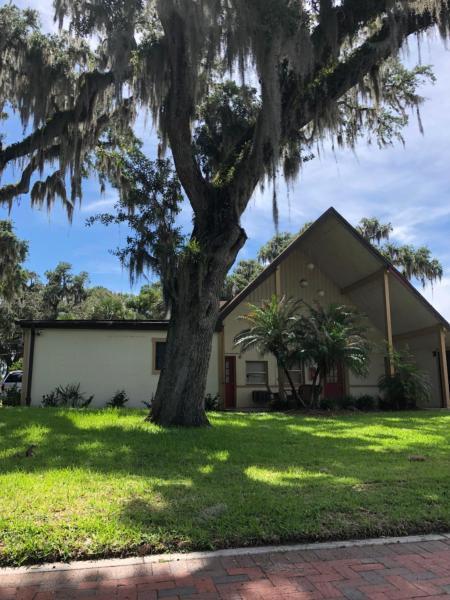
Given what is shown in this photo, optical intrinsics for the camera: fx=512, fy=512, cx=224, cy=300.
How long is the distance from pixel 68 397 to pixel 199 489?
11617 mm

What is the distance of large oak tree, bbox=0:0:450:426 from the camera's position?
926 cm

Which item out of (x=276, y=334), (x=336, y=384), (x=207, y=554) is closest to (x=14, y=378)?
(x=276, y=334)

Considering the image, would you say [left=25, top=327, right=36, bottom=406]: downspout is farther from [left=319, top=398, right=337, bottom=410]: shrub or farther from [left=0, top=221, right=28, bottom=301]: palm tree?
[left=319, top=398, right=337, bottom=410]: shrub

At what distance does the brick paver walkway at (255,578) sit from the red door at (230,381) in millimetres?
14788

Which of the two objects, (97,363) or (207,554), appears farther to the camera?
(97,363)

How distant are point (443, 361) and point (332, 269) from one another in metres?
5.48

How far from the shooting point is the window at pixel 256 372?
1925 centimetres

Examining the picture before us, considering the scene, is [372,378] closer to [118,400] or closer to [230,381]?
[230,381]

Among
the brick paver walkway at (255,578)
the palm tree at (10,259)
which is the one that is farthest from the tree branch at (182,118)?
the palm tree at (10,259)

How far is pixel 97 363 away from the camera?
16531mm

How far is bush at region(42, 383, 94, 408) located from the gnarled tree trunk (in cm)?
664

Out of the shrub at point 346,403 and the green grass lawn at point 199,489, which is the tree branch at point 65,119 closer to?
the green grass lawn at point 199,489

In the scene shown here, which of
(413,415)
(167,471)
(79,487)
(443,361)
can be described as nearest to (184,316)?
(167,471)

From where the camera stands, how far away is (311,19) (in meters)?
9.65
